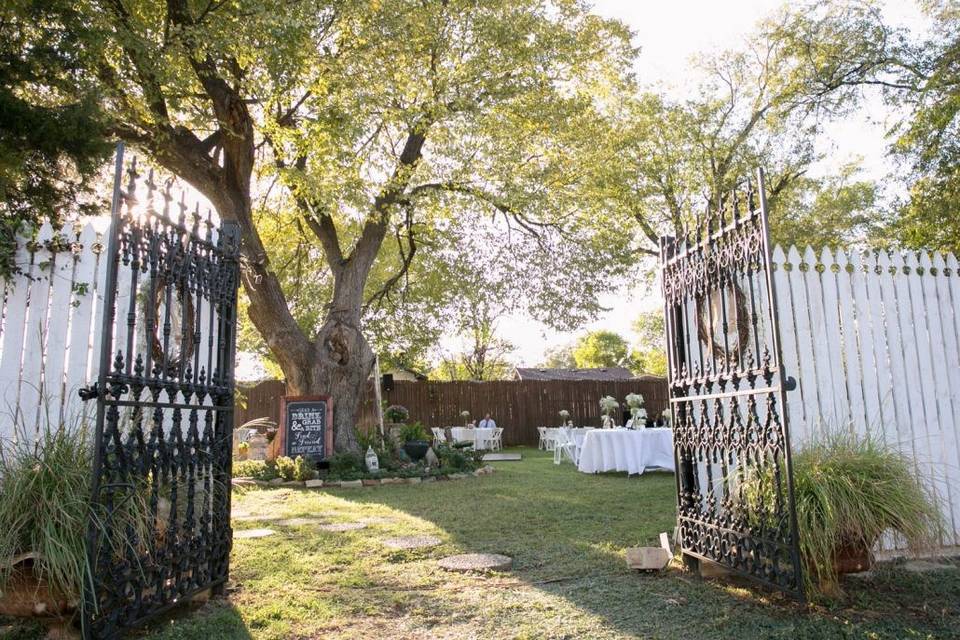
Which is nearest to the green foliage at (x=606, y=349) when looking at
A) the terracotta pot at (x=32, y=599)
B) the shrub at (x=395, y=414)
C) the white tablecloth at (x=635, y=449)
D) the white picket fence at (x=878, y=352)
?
the shrub at (x=395, y=414)

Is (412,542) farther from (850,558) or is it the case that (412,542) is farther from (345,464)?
(345,464)

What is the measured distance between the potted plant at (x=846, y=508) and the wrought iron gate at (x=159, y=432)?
2680 millimetres

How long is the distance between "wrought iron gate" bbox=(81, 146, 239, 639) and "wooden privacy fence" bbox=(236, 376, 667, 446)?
1512 cm

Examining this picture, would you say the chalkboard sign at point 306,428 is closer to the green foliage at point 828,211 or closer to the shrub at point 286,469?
the shrub at point 286,469

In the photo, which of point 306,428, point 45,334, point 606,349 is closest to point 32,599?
point 45,334

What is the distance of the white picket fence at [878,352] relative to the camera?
3.98m

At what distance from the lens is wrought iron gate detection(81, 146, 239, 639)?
257 centimetres

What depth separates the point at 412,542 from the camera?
4812 millimetres

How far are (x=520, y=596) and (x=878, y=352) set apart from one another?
8.96ft

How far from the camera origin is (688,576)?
3.62 m

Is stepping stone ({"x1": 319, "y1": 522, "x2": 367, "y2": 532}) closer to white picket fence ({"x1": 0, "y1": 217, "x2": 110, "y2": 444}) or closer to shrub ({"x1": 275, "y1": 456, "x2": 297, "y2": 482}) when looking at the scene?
white picket fence ({"x1": 0, "y1": 217, "x2": 110, "y2": 444})

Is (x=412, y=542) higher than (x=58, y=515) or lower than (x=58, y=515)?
lower

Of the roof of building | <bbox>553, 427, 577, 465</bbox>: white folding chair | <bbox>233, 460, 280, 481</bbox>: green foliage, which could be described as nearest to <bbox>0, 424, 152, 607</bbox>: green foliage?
<bbox>233, 460, 280, 481</bbox>: green foliage

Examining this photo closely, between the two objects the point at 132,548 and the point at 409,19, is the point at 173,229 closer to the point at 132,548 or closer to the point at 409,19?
the point at 132,548
